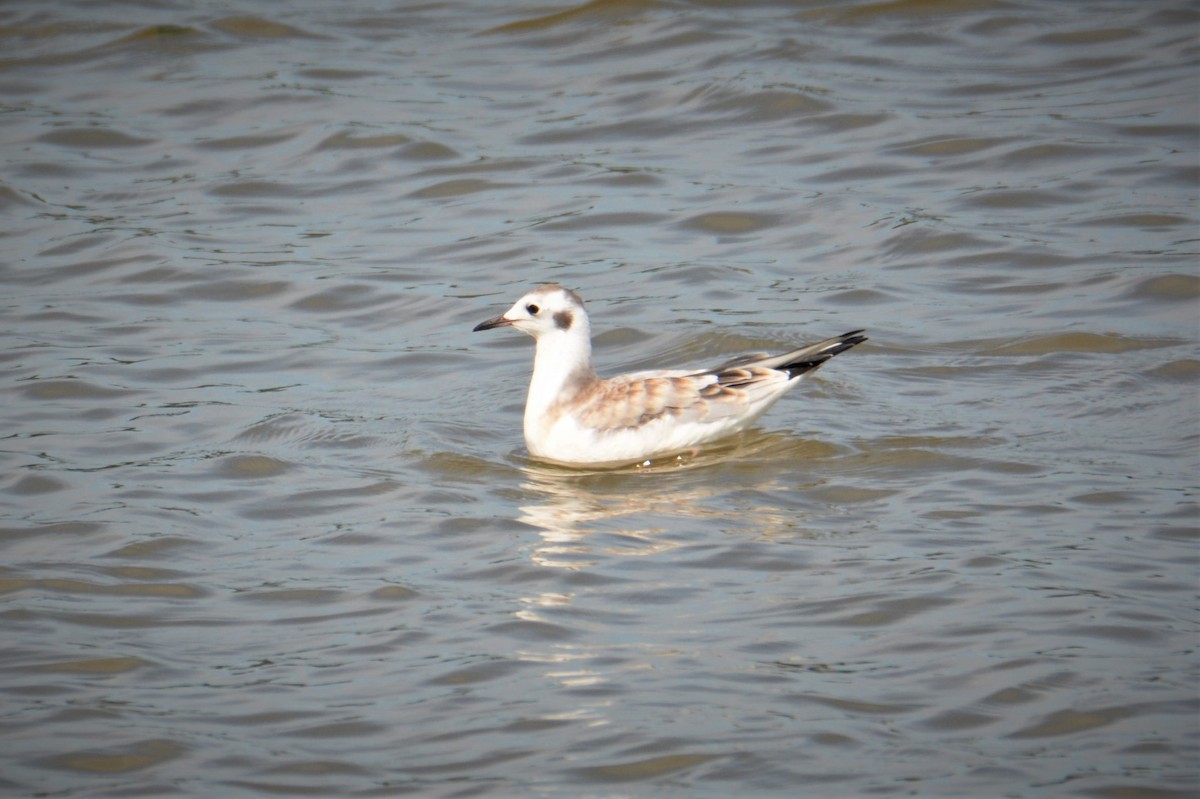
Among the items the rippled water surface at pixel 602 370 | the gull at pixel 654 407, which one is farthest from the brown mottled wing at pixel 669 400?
the rippled water surface at pixel 602 370

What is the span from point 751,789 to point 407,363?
6139mm

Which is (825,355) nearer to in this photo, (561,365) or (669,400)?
(669,400)

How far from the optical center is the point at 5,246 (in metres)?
13.4

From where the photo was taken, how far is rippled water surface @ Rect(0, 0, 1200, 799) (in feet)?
19.6

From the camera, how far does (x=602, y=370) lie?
36.3 feet

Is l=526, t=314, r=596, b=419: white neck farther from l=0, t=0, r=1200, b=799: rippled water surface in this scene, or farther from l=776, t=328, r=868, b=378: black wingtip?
l=776, t=328, r=868, b=378: black wingtip

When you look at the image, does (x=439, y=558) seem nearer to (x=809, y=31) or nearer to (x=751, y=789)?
(x=751, y=789)

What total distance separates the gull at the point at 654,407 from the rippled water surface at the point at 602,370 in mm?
230

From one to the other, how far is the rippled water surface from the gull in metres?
0.23

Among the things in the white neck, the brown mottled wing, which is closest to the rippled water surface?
the brown mottled wing

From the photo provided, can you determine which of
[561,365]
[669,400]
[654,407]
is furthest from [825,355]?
[561,365]

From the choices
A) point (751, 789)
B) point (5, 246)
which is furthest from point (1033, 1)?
point (751, 789)

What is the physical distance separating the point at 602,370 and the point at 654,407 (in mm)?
1789

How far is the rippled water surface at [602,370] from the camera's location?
19.6 feet
